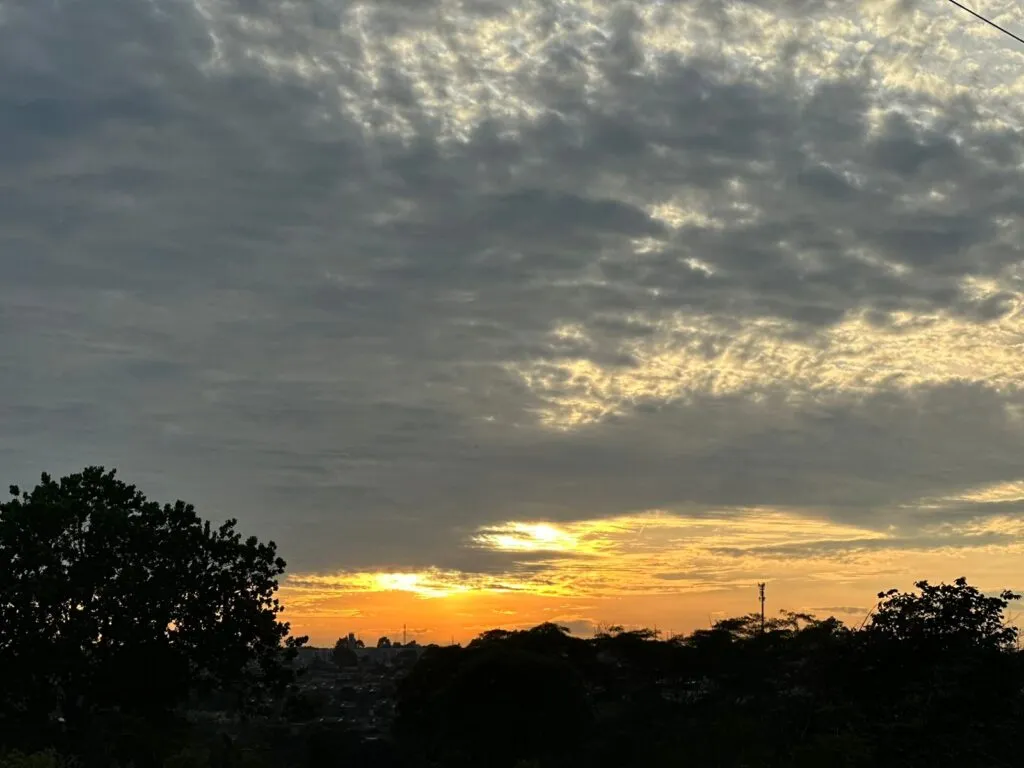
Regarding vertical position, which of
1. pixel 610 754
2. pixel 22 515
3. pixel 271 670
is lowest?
pixel 610 754

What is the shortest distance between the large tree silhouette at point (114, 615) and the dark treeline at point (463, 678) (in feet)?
0.24

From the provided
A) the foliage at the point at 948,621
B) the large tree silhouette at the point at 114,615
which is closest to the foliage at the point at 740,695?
the foliage at the point at 948,621

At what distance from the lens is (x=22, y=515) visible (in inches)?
1540

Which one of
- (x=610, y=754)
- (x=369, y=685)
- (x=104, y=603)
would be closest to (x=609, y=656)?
(x=610, y=754)

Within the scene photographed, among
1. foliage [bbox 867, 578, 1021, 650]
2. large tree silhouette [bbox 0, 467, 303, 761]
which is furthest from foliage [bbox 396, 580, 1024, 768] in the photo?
large tree silhouette [bbox 0, 467, 303, 761]

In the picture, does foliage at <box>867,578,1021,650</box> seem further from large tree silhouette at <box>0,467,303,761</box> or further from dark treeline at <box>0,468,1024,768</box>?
large tree silhouette at <box>0,467,303,761</box>

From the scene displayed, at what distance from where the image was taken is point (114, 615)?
39094mm

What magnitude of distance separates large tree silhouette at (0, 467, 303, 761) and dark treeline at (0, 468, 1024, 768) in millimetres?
74

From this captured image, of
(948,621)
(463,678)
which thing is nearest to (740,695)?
(463,678)

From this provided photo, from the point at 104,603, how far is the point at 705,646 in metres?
37.2

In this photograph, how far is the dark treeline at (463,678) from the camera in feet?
97.3

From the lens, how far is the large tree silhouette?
3856cm

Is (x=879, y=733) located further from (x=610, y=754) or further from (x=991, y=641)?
(x=610, y=754)

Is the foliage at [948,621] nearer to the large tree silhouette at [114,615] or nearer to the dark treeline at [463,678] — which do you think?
the dark treeline at [463,678]
